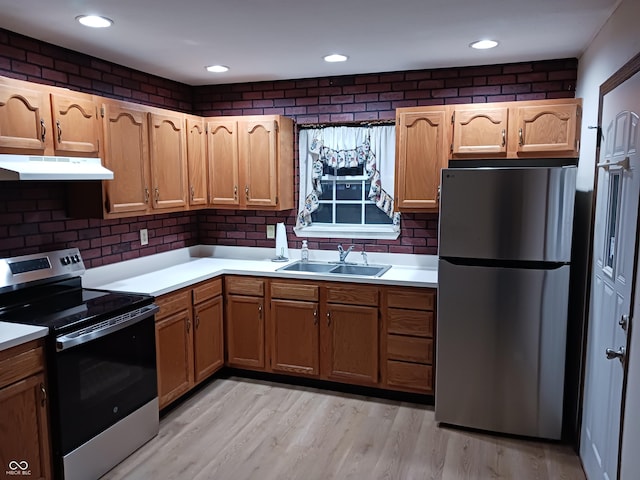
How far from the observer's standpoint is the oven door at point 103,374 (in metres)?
2.31

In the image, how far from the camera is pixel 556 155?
311 centimetres

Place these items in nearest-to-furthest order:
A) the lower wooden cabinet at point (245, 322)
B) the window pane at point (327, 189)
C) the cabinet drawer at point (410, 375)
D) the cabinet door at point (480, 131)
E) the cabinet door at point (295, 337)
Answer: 1. the cabinet door at point (480, 131)
2. the cabinet drawer at point (410, 375)
3. the cabinet door at point (295, 337)
4. the lower wooden cabinet at point (245, 322)
5. the window pane at point (327, 189)

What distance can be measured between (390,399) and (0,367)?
2.38 metres

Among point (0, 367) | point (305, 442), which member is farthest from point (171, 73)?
point (305, 442)

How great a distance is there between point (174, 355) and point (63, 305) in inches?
31.8

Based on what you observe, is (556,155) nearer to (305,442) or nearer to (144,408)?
(305,442)

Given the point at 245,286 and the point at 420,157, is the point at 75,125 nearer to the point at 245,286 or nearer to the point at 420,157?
the point at 245,286

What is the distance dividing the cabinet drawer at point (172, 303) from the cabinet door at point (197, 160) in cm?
81

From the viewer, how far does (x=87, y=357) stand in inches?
95.3

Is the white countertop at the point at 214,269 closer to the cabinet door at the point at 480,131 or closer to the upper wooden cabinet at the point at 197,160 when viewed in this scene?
the upper wooden cabinet at the point at 197,160

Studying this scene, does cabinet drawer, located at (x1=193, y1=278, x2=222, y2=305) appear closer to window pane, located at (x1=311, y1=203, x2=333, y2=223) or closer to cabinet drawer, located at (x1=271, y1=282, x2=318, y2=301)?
cabinet drawer, located at (x1=271, y1=282, x2=318, y2=301)

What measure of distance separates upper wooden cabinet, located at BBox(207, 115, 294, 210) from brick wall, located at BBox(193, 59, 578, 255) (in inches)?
10.5

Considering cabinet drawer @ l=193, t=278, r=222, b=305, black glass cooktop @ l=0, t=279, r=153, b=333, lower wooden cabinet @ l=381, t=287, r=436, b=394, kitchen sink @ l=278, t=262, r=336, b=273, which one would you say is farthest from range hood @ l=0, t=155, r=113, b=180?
lower wooden cabinet @ l=381, t=287, r=436, b=394

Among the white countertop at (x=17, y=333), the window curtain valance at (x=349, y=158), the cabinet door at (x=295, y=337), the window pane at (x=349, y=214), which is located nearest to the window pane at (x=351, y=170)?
the window curtain valance at (x=349, y=158)
